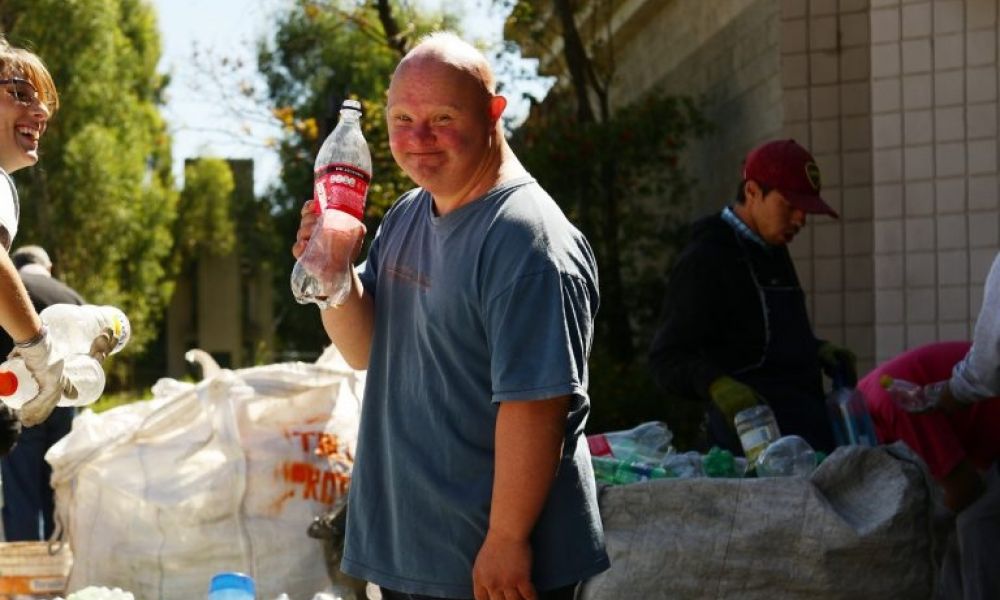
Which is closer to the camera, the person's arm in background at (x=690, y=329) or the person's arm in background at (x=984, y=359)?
the person's arm in background at (x=984, y=359)

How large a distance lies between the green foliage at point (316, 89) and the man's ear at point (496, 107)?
7.81 m

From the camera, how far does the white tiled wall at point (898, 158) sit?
26.9 ft

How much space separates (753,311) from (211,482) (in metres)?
2.73

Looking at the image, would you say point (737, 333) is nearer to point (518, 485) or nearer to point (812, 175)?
point (812, 175)

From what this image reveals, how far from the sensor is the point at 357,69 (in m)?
26.5

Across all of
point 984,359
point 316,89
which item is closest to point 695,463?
point 984,359

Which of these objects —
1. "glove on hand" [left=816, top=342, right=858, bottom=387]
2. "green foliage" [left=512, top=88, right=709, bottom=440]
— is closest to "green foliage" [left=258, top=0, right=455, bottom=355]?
"green foliage" [left=512, top=88, right=709, bottom=440]

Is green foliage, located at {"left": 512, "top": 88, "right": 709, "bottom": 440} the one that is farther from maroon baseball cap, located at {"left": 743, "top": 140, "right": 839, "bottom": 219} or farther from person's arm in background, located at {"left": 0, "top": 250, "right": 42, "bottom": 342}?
person's arm in background, located at {"left": 0, "top": 250, "right": 42, "bottom": 342}

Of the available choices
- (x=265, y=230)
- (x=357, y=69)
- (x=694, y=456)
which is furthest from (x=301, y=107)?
(x=694, y=456)

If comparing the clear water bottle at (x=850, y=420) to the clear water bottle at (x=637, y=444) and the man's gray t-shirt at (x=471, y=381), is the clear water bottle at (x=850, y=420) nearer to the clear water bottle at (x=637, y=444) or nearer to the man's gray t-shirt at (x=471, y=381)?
the clear water bottle at (x=637, y=444)

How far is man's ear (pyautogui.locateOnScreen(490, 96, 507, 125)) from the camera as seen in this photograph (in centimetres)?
345

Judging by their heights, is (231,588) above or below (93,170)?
below

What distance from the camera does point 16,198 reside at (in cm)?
432

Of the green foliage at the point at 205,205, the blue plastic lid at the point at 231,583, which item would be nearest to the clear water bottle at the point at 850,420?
the blue plastic lid at the point at 231,583
